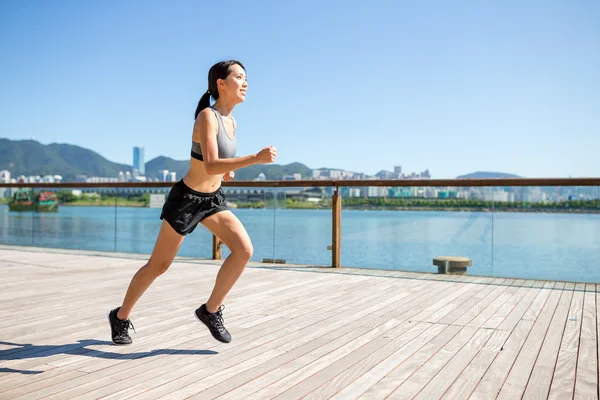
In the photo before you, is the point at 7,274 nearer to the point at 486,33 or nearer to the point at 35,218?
the point at 35,218

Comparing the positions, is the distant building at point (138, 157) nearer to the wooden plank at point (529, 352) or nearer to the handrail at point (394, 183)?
the handrail at point (394, 183)

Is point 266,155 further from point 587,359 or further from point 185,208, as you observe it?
point 587,359

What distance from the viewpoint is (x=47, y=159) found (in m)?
115

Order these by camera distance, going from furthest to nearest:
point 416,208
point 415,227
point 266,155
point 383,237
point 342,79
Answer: point 342,79 < point 383,237 < point 415,227 < point 416,208 < point 266,155

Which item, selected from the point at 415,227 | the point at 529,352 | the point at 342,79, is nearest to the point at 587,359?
the point at 529,352

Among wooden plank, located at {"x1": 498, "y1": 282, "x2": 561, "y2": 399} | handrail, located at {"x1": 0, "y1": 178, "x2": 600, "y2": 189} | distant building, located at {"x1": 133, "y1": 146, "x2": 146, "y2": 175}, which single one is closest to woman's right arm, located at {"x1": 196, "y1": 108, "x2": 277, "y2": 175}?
wooden plank, located at {"x1": 498, "y1": 282, "x2": 561, "y2": 399}

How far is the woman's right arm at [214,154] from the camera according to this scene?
85.7 inches

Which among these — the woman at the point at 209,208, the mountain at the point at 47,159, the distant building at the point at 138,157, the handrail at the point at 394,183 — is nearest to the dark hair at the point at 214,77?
the woman at the point at 209,208

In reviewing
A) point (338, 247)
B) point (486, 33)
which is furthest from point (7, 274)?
point (486, 33)

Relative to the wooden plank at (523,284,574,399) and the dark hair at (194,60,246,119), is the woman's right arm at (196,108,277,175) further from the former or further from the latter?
the wooden plank at (523,284,574,399)

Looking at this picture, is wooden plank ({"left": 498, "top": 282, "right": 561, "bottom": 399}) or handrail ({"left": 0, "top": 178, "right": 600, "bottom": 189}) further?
handrail ({"left": 0, "top": 178, "right": 600, "bottom": 189})

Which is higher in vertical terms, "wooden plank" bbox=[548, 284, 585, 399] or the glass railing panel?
the glass railing panel

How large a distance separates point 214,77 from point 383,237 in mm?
4154

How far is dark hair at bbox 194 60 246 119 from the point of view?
8.36ft
